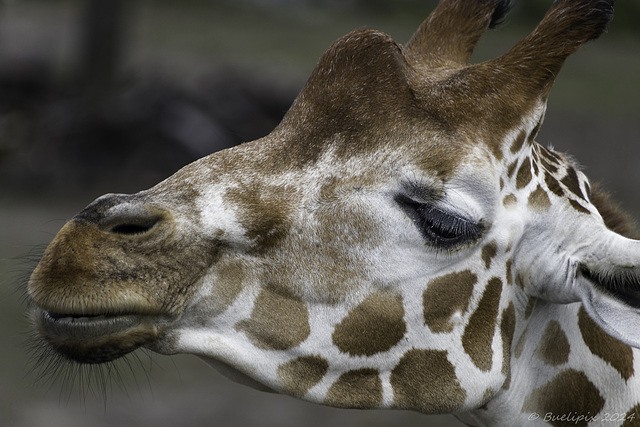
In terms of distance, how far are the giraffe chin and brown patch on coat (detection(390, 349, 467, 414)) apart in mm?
969

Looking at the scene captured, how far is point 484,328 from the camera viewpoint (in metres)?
2.79

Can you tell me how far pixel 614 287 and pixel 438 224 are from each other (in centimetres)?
72

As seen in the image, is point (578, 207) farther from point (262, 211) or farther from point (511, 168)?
point (262, 211)

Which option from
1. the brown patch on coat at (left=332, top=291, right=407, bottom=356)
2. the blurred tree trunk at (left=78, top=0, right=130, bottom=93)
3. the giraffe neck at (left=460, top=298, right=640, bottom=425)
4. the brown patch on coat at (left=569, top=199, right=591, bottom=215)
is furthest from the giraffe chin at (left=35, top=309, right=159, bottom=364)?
the blurred tree trunk at (left=78, top=0, right=130, bottom=93)

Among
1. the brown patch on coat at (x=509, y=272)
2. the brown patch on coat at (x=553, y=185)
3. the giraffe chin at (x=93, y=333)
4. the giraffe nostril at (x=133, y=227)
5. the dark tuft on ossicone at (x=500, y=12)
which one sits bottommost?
the giraffe chin at (x=93, y=333)

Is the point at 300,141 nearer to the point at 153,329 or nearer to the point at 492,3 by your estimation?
the point at 153,329

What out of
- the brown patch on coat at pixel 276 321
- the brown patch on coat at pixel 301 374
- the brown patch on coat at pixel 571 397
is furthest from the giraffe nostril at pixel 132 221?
the brown patch on coat at pixel 571 397

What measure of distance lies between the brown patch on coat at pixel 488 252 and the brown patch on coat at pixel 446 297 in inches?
2.9

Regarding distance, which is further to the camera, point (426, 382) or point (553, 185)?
point (553, 185)

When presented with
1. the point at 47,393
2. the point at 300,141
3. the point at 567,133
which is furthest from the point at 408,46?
the point at 567,133

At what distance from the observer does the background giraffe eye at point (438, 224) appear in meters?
2.62

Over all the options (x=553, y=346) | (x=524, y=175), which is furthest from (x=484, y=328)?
(x=524, y=175)

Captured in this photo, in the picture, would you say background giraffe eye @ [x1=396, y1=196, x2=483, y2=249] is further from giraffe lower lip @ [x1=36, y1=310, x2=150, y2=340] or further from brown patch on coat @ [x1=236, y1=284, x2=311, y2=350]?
giraffe lower lip @ [x1=36, y1=310, x2=150, y2=340]

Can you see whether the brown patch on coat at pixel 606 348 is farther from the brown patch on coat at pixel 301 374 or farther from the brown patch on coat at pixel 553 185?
the brown patch on coat at pixel 301 374
